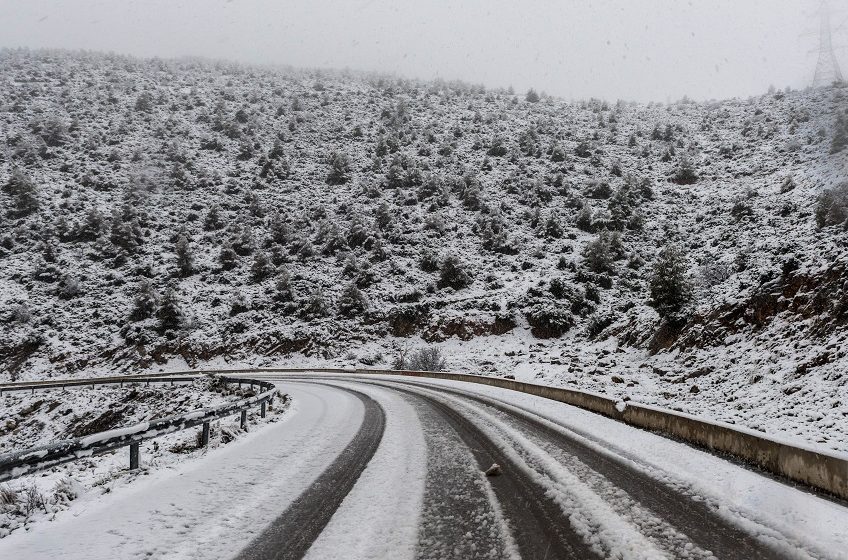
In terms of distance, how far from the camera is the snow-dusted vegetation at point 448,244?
21.4 meters

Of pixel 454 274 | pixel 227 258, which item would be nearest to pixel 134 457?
pixel 454 274

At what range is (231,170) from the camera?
6159 centimetres

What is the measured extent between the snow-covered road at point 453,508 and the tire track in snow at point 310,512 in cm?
2

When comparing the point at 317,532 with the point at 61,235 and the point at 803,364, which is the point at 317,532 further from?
the point at 61,235

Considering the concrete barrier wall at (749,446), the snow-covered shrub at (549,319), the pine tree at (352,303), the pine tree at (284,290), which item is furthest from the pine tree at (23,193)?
the concrete barrier wall at (749,446)

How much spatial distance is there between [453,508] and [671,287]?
24992mm

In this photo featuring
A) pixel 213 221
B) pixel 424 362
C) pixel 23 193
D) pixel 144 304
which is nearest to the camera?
pixel 424 362

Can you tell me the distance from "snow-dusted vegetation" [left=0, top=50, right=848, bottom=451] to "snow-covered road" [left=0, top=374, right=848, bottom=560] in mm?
7872

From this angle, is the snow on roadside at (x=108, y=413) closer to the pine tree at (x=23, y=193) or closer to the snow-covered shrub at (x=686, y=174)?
the pine tree at (x=23, y=193)

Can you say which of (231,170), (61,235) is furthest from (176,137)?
(61,235)

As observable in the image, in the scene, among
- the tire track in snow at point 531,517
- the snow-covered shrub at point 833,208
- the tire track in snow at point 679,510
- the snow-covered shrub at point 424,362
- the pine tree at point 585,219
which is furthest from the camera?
the pine tree at point 585,219

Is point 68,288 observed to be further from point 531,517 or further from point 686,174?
point 686,174

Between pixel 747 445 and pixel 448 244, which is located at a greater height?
pixel 448 244

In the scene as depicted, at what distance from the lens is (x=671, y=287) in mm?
25484
